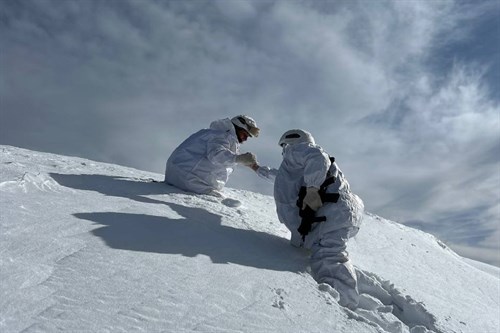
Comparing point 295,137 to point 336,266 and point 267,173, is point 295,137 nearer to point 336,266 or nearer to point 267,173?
point 267,173

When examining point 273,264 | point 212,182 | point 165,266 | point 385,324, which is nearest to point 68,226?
point 165,266

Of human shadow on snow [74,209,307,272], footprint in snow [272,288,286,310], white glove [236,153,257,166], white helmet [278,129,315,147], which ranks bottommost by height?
footprint in snow [272,288,286,310]

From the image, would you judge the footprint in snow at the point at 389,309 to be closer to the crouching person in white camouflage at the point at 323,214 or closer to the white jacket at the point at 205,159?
the crouching person in white camouflage at the point at 323,214

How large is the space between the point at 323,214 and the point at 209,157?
2.31 m

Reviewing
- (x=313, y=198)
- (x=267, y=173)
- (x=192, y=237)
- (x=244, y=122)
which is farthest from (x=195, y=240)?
(x=244, y=122)

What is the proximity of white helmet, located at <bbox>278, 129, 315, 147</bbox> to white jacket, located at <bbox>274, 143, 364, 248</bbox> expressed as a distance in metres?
0.10

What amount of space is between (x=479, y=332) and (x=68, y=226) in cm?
412

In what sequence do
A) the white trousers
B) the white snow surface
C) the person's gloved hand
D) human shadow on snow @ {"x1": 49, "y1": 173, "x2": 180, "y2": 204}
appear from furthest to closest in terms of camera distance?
human shadow on snow @ {"x1": 49, "y1": 173, "x2": 180, "y2": 204} → the person's gloved hand → the white trousers → the white snow surface

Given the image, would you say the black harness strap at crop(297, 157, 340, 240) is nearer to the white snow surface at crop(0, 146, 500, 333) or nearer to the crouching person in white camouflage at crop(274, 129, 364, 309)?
the crouching person in white camouflage at crop(274, 129, 364, 309)

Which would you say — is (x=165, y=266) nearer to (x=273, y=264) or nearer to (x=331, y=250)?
(x=273, y=264)

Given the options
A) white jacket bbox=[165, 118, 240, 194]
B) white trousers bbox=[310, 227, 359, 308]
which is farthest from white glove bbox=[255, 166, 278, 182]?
white trousers bbox=[310, 227, 359, 308]

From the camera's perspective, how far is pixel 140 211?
4199mm

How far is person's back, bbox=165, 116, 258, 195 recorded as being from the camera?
5949 millimetres

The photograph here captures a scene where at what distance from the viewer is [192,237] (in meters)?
3.76
